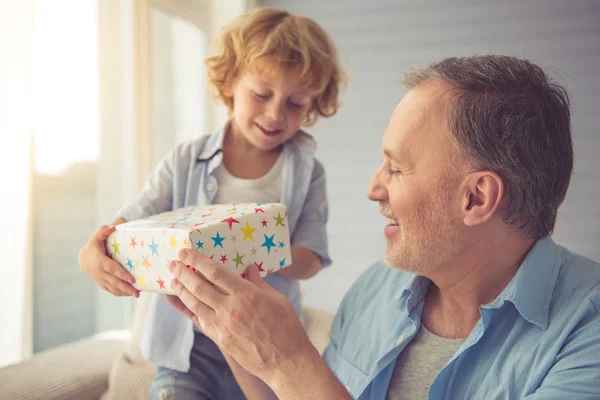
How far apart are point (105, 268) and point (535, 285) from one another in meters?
0.92

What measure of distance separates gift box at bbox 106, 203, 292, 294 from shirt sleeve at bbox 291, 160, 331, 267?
1.38 ft

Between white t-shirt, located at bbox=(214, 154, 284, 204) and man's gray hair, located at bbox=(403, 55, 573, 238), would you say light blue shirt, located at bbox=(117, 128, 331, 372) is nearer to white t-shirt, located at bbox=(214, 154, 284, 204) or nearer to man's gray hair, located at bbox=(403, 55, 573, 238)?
white t-shirt, located at bbox=(214, 154, 284, 204)

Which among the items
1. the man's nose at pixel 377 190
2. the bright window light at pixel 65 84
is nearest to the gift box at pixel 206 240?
the man's nose at pixel 377 190

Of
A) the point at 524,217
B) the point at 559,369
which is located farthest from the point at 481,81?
the point at 559,369

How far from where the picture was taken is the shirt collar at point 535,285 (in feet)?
3.59

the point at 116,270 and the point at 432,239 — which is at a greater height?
the point at 432,239

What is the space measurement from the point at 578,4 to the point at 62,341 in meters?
3.87

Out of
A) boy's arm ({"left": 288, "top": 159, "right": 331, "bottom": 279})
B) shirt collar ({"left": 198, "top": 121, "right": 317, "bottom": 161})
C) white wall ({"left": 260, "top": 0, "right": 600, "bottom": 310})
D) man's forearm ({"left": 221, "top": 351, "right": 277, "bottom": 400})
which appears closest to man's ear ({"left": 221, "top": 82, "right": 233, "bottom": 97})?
shirt collar ({"left": 198, "top": 121, "right": 317, "bottom": 161})

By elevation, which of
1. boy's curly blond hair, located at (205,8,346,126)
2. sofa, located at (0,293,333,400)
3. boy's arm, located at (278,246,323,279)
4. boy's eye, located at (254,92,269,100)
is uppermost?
boy's curly blond hair, located at (205,8,346,126)

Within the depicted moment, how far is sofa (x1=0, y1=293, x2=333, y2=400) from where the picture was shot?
1.62 metres

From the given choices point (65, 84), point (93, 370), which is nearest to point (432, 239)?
point (93, 370)

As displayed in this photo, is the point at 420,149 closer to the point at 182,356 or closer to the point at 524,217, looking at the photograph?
the point at 524,217

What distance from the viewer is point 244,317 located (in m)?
1.03

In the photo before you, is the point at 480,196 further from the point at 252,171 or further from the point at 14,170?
the point at 14,170
